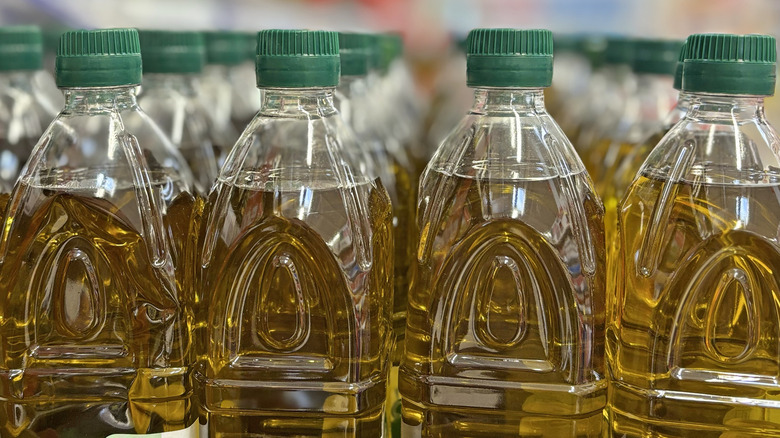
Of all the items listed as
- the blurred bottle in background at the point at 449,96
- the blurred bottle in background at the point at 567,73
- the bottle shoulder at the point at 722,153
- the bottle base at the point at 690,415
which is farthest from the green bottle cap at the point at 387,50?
the bottle base at the point at 690,415

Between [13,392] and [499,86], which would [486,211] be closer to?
[499,86]

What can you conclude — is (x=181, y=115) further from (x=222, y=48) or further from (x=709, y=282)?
(x=709, y=282)

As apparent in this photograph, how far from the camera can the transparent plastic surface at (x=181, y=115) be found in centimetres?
130

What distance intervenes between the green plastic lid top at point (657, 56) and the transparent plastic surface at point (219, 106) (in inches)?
29.2

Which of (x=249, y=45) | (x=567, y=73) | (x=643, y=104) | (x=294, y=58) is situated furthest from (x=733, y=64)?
(x=567, y=73)

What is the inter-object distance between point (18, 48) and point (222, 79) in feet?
1.42

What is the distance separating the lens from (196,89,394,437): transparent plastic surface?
34.9 inches

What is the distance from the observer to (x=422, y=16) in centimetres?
226

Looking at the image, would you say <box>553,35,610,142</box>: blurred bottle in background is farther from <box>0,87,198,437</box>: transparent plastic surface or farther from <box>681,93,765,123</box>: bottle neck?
<box>0,87,198,437</box>: transparent plastic surface

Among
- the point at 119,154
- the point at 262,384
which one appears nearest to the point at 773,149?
the point at 262,384

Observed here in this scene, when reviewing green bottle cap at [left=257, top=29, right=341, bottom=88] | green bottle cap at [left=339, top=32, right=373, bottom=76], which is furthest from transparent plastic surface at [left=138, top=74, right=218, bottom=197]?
green bottle cap at [left=257, top=29, right=341, bottom=88]

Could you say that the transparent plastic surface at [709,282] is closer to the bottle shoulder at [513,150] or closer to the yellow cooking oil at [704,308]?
the yellow cooking oil at [704,308]

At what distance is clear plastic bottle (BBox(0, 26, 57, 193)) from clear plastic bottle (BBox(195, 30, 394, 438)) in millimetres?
450

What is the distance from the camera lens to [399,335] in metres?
1.19
